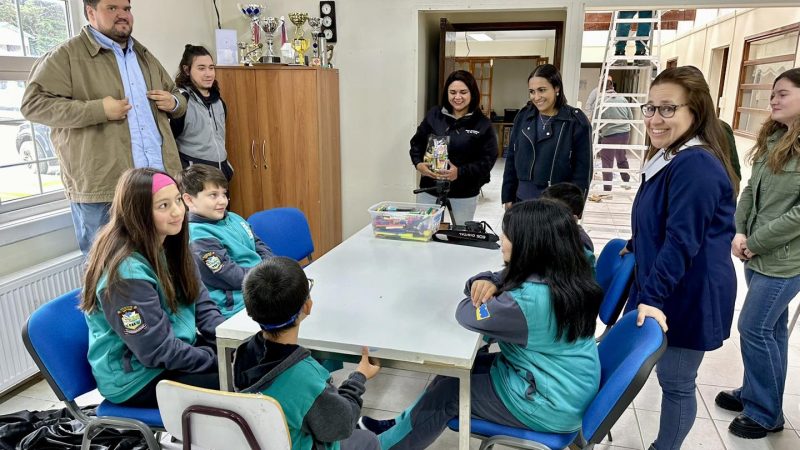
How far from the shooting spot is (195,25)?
3.81 metres

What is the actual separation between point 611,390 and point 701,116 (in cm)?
87

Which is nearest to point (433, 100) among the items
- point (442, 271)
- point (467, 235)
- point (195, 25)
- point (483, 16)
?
point (483, 16)

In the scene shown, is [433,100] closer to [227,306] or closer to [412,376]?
[412,376]

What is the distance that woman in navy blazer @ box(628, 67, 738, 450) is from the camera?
151 cm

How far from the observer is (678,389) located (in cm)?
168

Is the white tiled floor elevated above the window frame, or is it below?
below

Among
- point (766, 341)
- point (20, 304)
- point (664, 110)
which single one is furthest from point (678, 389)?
point (20, 304)

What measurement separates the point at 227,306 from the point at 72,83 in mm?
1259

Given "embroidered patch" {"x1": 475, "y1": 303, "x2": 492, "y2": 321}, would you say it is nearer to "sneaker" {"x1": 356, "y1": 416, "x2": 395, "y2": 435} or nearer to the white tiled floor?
"sneaker" {"x1": 356, "y1": 416, "x2": 395, "y2": 435}

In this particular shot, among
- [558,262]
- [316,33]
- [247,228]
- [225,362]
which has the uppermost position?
[316,33]

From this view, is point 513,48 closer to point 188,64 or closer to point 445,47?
point 445,47

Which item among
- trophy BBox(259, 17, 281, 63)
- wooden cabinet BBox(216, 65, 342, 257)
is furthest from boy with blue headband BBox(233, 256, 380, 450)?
trophy BBox(259, 17, 281, 63)

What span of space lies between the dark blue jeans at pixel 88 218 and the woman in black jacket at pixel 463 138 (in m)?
1.62

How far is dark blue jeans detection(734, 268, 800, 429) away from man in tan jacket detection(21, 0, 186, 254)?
2.71m
